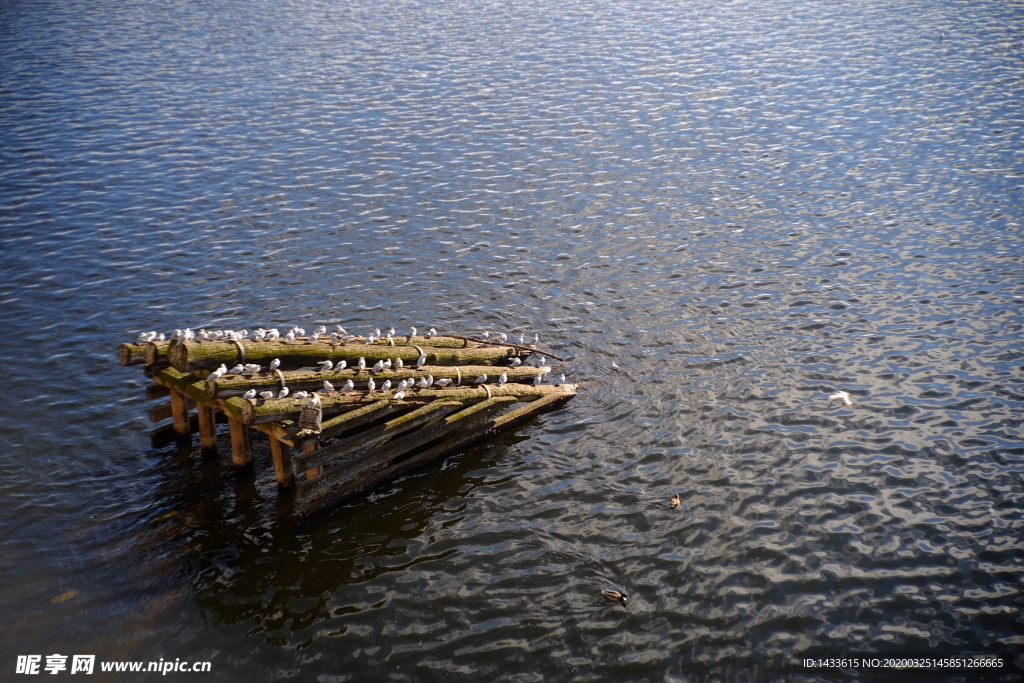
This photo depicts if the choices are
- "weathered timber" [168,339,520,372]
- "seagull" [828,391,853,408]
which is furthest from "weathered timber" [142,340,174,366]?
"seagull" [828,391,853,408]

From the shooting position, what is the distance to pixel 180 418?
1741 cm

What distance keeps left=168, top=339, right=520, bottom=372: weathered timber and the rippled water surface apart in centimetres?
214

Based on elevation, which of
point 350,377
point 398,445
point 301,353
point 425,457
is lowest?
point 425,457

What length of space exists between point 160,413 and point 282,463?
358 centimetres

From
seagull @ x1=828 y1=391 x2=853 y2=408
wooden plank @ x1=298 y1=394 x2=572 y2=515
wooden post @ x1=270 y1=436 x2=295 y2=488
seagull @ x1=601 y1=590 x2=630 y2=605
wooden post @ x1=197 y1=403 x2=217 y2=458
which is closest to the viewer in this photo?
seagull @ x1=601 y1=590 x2=630 y2=605

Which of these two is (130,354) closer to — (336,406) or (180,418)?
(180,418)

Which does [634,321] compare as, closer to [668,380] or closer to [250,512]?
[668,380]

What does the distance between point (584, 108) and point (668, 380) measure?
2351cm

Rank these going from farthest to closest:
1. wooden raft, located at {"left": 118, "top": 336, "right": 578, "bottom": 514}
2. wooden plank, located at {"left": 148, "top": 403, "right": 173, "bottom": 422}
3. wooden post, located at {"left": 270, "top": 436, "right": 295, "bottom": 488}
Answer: wooden plank, located at {"left": 148, "top": 403, "right": 173, "bottom": 422} → wooden post, located at {"left": 270, "top": 436, "right": 295, "bottom": 488} → wooden raft, located at {"left": 118, "top": 336, "right": 578, "bottom": 514}

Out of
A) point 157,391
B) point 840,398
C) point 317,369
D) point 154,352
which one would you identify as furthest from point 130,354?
point 840,398

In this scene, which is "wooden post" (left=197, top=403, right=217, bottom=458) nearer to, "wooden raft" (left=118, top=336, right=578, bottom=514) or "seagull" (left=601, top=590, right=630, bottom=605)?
"wooden raft" (left=118, top=336, right=578, bottom=514)

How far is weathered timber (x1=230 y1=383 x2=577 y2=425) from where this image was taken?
14.6m

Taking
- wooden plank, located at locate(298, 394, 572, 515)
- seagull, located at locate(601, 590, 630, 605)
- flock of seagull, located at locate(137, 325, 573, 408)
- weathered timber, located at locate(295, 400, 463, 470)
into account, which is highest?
flock of seagull, located at locate(137, 325, 573, 408)

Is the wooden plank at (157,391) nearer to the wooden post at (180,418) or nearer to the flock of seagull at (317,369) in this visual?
the wooden post at (180,418)
